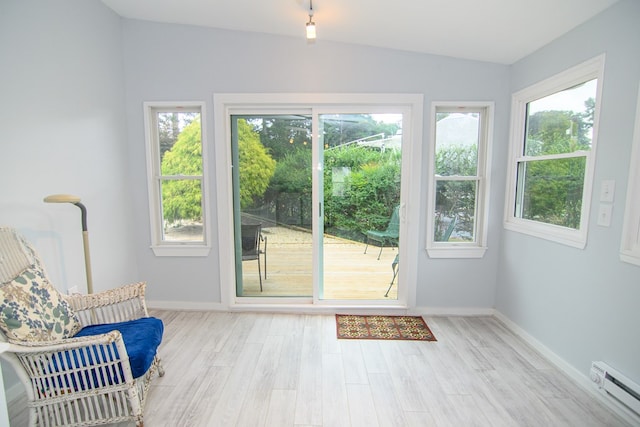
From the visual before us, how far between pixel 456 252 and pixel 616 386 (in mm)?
1446

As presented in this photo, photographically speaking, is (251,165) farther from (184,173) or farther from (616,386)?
(616,386)

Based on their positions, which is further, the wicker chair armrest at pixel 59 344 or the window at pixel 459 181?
the window at pixel 459 181

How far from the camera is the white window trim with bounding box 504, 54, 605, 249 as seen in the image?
6.38 ft

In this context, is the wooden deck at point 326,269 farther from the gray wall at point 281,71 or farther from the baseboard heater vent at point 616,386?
→ the baseboard heater vent at point 616,386

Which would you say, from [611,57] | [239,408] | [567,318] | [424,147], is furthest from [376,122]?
[239,408]

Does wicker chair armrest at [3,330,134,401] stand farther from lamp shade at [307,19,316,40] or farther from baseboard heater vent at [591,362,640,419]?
baseboard heater vent at [591,362,640,419]

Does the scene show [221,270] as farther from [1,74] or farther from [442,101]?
[442,101]

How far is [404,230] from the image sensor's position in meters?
3.00

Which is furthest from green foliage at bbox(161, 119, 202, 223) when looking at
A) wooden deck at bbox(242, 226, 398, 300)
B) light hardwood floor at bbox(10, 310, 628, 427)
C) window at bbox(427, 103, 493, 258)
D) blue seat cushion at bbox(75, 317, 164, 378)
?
window at bbox(427, 103, 493, 258)

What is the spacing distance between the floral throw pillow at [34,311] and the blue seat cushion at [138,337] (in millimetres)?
138

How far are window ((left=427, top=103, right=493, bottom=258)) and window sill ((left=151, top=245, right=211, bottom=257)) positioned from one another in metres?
2.38

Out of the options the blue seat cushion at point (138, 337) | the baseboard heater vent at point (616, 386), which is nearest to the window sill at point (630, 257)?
the baseboard heater vent at point (616, 386)

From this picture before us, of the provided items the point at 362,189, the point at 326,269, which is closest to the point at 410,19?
the point at 362,189

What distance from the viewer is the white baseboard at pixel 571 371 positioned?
5.60 feet
